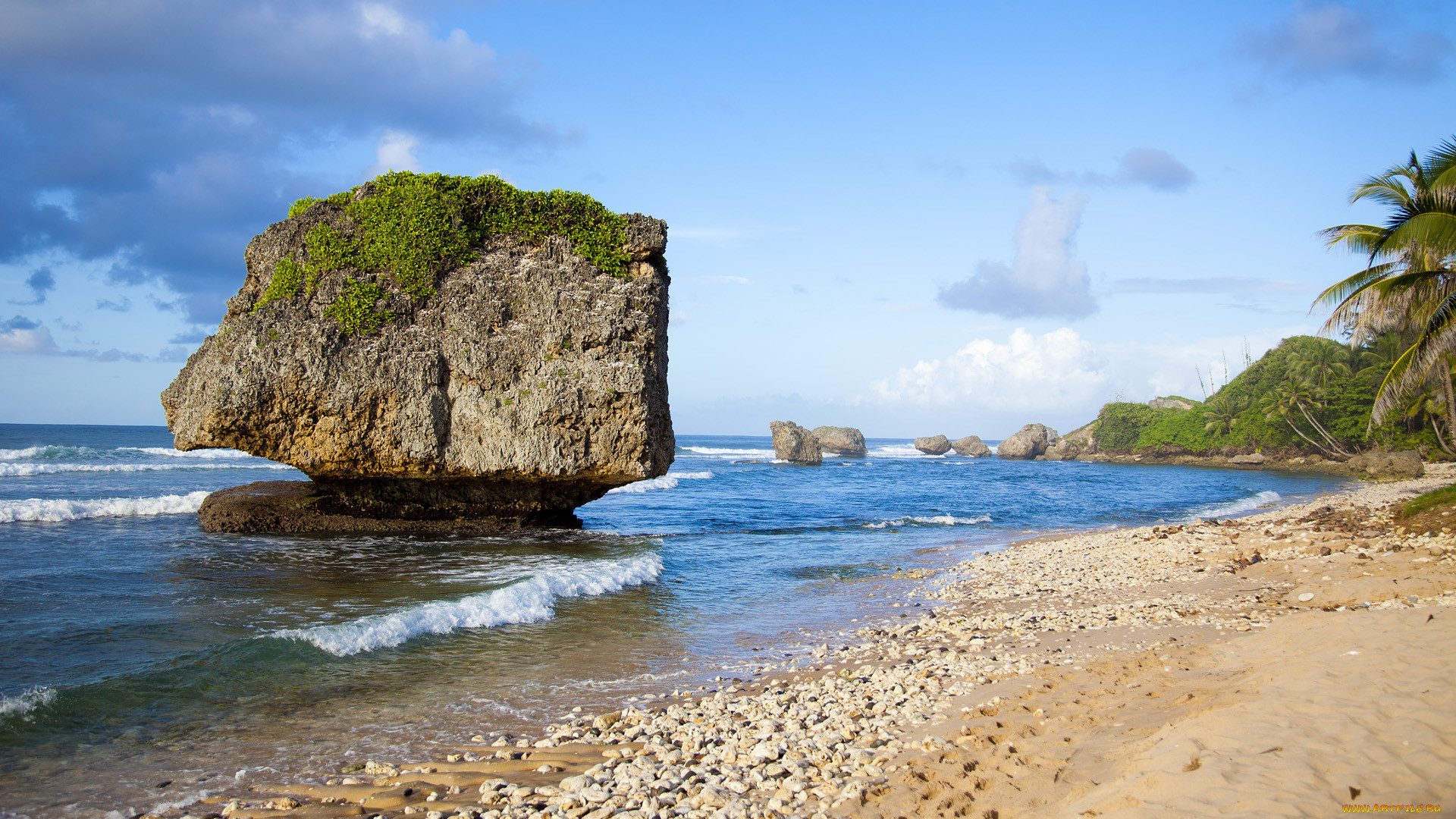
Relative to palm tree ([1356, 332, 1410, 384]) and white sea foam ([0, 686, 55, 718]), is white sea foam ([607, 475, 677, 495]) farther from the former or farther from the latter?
palm tree ([1356, 332, 1410, 384])

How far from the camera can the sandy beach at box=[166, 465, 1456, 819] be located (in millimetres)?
4035

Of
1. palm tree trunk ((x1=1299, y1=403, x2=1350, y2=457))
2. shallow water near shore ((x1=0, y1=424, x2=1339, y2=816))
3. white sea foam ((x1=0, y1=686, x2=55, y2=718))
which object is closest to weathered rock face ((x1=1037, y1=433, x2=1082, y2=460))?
palm tree trunk ((x1=1299, y1=403, x2=1350, y2=457))

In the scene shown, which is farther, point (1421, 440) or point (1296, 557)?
point (1421, 440)

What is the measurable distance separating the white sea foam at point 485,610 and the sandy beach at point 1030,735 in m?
3.47

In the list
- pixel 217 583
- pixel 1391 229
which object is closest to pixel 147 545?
pixel 217 583

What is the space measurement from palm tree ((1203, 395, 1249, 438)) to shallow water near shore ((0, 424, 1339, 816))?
51861 mm

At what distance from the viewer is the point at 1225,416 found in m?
63.3

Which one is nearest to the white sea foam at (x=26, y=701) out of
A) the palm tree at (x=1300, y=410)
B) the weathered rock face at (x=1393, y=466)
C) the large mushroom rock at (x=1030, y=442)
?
the weathered rock face at (x=1393, y=466)

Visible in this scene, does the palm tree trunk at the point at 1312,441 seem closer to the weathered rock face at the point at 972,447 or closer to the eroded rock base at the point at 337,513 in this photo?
the weathered rock face at the point at 972,447

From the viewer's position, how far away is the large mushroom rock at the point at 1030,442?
7812cm

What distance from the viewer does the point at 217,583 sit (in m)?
11.5

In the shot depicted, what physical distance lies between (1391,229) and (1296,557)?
353 inches

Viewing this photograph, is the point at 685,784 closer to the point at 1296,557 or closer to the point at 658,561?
the point at 658,561

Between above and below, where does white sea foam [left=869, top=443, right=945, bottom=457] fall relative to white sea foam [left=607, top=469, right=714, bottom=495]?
below
